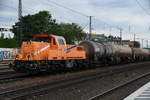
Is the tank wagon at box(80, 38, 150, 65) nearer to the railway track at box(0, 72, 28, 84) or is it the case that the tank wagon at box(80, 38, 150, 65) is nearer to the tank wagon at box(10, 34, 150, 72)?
the tank wagon at box(10, 34, 150, 72)

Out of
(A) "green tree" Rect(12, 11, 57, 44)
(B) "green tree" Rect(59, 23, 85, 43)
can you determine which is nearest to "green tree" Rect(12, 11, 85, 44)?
(A) "green tree" Rect(12, 11, 57, 44)

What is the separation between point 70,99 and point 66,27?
274ft

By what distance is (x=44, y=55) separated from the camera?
19297 mm

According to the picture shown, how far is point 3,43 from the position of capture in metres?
50.5

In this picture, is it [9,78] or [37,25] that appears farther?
[37,25]

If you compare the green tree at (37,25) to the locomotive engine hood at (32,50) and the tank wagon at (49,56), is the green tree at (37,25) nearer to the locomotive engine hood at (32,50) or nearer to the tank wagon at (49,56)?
the tank wagon at (49,56)

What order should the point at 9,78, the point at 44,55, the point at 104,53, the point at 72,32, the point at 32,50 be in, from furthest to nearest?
the point at 72,32
the point at 104,53
the point at 44,55
the point at 32,50
the point at 9,78

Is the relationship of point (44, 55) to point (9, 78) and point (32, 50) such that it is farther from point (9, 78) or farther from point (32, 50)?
point (9, 78)

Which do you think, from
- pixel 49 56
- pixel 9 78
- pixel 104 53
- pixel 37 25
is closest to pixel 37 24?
pixel 37 25

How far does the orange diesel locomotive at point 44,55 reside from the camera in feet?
60.0

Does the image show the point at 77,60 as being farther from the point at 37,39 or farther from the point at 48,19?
the point at 48,19

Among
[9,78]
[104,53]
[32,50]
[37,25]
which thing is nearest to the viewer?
[9,78]

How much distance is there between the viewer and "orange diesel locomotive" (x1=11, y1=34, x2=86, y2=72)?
1828 cm

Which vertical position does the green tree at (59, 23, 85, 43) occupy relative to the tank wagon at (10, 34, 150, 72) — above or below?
above
